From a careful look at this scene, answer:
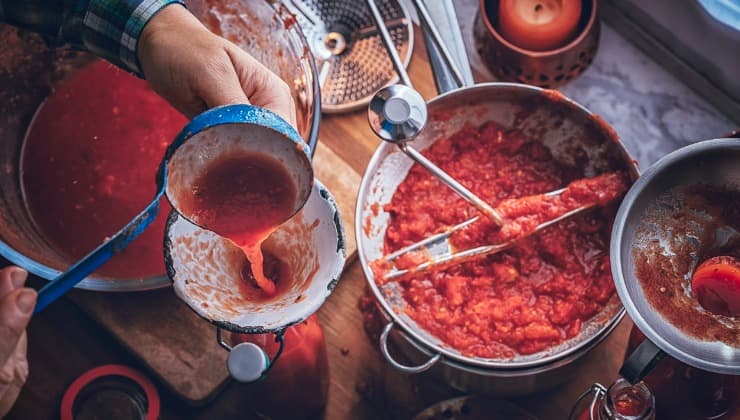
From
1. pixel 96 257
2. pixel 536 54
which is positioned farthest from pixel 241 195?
pixel 536 54

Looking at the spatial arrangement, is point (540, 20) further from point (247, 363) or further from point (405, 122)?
point (247, 363)

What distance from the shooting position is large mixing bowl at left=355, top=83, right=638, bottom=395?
1.40 m

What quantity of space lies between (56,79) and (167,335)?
583 millimetres

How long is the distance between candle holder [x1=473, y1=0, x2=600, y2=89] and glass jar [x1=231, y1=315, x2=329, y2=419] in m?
0.70

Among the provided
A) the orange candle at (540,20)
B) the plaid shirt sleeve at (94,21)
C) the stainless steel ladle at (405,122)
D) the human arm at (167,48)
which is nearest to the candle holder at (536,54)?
the orange candle at (540,20)

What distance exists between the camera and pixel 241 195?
1155mm

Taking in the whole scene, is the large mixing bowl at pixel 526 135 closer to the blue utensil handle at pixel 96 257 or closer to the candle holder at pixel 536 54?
the candle holder at pixel 536 54

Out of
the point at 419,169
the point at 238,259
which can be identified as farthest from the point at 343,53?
the point at 238,259

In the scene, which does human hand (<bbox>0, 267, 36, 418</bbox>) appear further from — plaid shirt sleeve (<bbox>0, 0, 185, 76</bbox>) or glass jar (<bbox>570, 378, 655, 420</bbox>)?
glass jar (<bbox>570, 378, 655, 420</bbox>)

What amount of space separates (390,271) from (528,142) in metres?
0.40

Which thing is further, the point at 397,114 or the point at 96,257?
the point at 397,114

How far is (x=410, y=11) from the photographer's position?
1.80 m

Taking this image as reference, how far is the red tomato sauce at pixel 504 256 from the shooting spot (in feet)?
4.86

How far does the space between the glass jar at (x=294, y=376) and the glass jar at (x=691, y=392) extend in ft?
2.03
